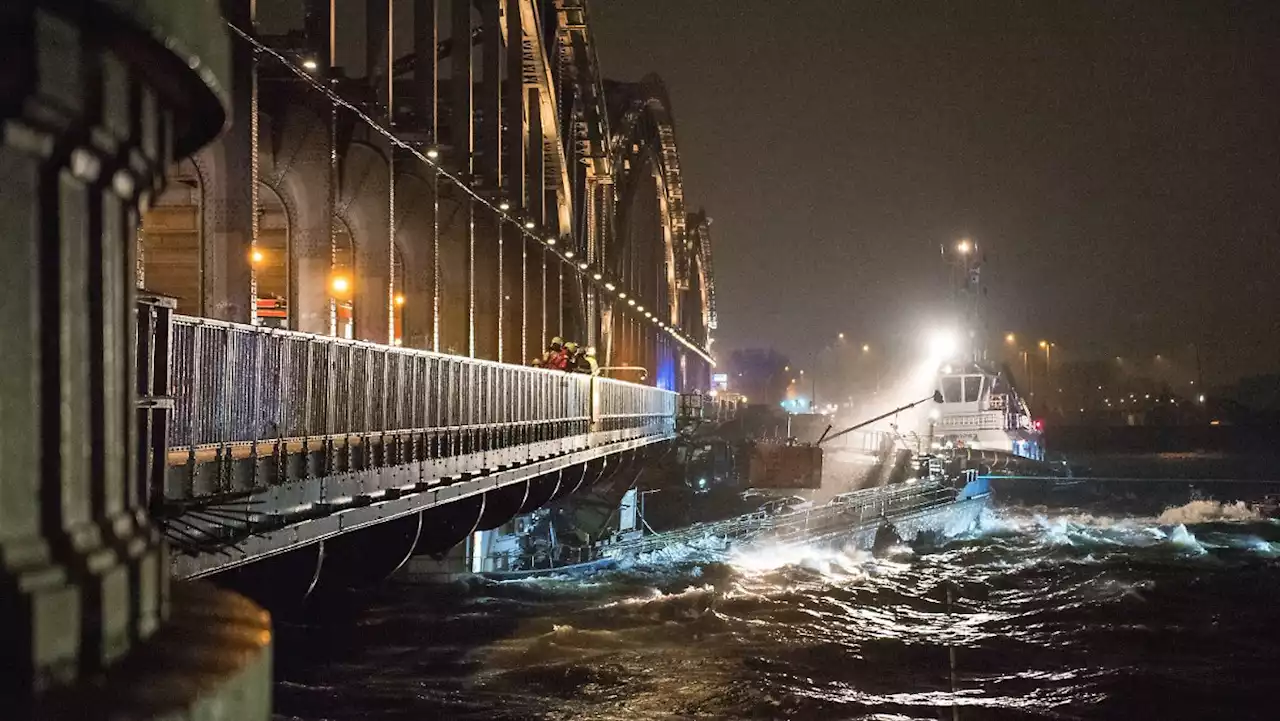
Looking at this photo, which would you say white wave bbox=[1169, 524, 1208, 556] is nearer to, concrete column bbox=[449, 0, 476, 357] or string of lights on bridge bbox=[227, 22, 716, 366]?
string of lights on bridge bbox=[227, 22, 716, 366]

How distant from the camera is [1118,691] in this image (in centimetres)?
2297

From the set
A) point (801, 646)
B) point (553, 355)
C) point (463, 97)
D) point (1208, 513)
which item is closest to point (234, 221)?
point (463, 97)

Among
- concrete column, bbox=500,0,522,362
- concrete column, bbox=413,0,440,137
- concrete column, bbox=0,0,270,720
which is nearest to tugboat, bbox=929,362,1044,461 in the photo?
concrete column, bbox=500,0,522,362

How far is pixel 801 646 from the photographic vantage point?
83.6 ft

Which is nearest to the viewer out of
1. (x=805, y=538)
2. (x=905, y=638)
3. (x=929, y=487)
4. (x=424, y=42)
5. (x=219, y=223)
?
(x=219, y=223)

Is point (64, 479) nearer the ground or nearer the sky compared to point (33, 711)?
nearer the sky

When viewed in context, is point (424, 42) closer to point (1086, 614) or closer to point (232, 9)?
point (232, 9)

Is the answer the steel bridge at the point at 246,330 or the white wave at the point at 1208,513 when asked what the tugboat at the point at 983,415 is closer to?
the white wave at the point at 1208,513

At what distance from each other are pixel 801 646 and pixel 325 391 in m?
16.7

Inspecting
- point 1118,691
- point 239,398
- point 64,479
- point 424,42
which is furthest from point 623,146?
point 64,479

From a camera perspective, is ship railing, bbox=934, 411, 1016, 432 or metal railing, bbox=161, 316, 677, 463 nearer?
metal railing, bbox=161, 316, 677, 463

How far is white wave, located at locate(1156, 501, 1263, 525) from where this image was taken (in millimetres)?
59812

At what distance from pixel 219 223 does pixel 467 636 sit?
10870 millimetres

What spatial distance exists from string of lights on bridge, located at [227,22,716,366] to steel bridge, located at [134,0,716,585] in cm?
10
